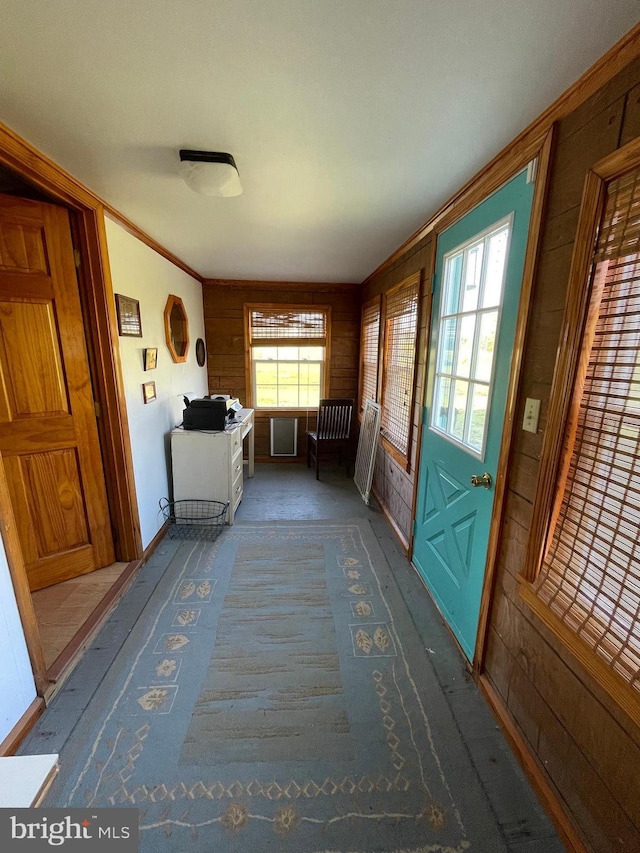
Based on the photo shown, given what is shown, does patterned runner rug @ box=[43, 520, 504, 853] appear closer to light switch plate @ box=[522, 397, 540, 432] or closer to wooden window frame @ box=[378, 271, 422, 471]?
wooden window frame @ box=[378, 271, 422, 471]

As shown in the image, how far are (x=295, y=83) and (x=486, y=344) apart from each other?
1209 millimetres

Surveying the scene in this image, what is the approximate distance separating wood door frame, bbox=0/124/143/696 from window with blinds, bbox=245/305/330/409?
2.29 metres

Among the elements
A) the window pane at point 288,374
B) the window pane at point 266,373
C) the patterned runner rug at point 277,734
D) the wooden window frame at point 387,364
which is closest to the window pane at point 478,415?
the wooden window frame at point 387,364

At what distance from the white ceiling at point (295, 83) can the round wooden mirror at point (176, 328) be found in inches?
46.0

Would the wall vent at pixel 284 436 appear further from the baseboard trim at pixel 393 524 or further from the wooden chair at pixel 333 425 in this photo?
the baseboard trim at pixel 393 524

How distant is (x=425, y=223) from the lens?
2.14m

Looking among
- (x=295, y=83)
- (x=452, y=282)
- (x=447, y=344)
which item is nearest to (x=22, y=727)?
(x=295, y=83)

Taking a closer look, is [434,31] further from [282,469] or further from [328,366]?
[282,469]

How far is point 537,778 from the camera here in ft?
3.77

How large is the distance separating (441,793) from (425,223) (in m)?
2.78

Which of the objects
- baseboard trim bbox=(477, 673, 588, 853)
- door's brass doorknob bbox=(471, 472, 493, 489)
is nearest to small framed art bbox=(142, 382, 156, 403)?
door's brass doorknob bbox=(471, 472, 493, 489)

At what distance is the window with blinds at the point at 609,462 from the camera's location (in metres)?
0.87

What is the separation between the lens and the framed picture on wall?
2.10 m

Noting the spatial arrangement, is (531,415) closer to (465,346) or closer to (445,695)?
(465,346)
